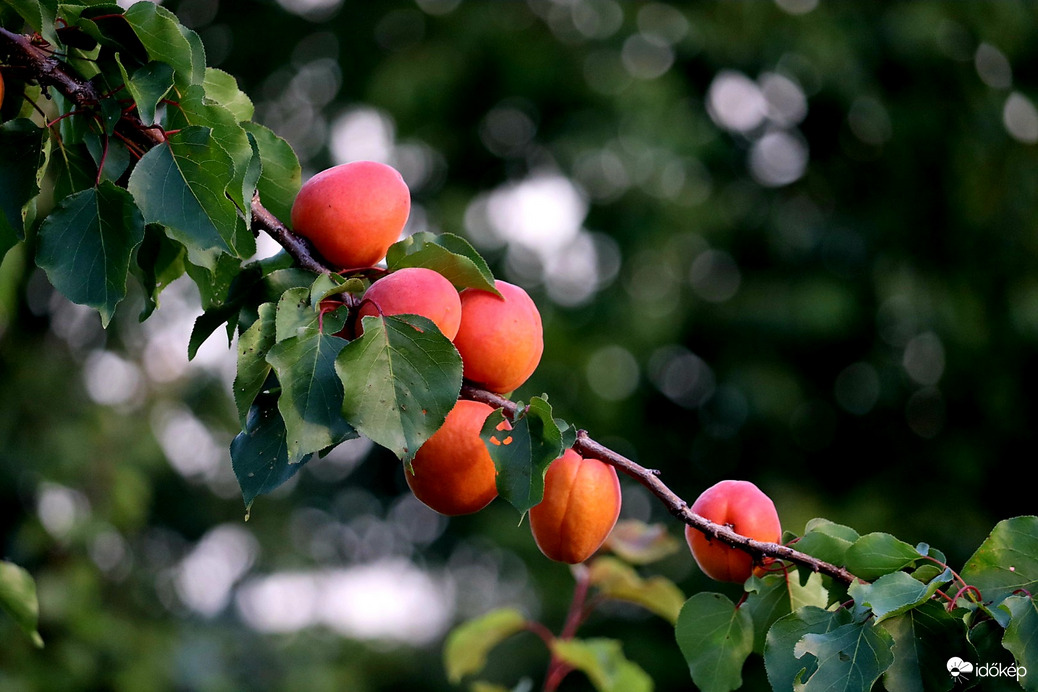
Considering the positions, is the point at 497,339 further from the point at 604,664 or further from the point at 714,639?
the point at 604,664

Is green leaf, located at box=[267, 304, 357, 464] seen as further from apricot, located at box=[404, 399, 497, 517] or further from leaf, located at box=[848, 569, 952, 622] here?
leaf, located at box=[848, 569, 952, 622]

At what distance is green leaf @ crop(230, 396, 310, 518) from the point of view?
72 centimetres

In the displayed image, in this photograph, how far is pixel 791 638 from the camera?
0.76 m

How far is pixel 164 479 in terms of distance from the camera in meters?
5.71

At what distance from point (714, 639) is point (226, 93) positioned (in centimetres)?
73

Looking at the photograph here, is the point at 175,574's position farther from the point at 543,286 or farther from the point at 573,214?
the point at 573,214

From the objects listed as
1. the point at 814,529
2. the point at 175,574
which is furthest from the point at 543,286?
the point at 814,529

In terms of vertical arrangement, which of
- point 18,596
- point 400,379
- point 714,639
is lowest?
point 18,596

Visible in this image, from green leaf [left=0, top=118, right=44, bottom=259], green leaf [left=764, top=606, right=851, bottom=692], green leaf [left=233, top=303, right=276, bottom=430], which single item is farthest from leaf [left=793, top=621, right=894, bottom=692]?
green leaf [left=0, top=118, right=44, bottom=259]

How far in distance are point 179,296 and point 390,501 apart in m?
2.43

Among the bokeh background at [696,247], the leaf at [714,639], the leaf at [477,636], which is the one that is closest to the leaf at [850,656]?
the leaf at [714,639]

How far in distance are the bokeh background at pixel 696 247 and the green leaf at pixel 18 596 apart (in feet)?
9.79

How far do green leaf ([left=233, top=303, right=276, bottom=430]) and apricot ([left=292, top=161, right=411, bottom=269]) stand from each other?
0.35 ft

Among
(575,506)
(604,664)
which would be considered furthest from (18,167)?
(604,664)
